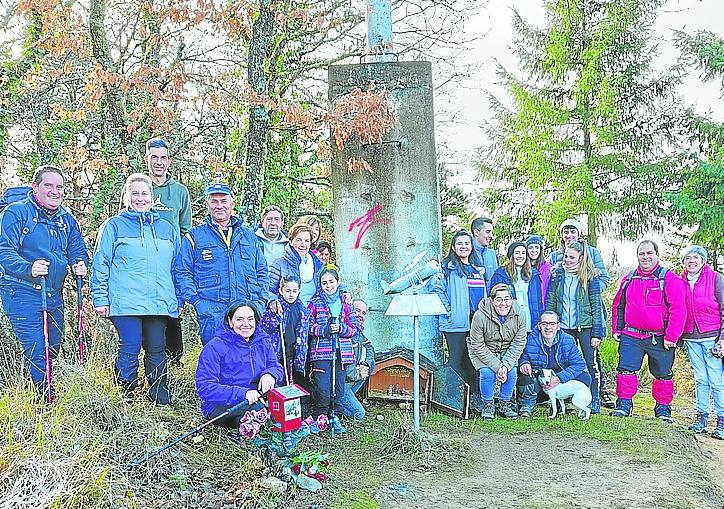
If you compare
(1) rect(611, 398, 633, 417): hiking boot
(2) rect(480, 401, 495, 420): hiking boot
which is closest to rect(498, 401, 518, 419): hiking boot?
(2) rect(480, 401, 495, 420): hiking boot

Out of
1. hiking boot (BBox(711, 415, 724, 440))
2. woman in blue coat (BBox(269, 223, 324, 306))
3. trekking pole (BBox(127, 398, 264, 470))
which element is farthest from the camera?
hiking boot (BBox(711, 415, 724, 440))

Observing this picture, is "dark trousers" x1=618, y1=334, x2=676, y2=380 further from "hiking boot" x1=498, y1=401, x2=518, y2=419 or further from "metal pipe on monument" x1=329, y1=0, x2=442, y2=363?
"metal pipe on monument" x1=329, y1=0, x2=442, y2=363

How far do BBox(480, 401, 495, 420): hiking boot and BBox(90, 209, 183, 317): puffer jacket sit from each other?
2820 millimetres

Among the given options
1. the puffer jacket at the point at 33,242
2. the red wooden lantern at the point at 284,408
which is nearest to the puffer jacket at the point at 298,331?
the red wooden lantern at the point at 284,408

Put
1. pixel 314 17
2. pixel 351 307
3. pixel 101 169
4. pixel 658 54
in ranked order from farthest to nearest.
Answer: pixel 658 54 < pixel 314 17 < pixel 101 169 < pixel 351 307

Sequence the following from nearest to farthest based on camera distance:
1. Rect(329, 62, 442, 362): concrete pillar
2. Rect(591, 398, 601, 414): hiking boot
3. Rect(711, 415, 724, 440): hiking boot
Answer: Rect(711, 415, 724, 440): hiking boot → Rect(591, 398, 601, 414): hiking boot → Rect(329, 62, 442, 362): concrete pillar

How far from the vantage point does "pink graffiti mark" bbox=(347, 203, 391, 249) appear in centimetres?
696

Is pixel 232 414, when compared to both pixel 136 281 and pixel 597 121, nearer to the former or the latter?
pixel 136 281

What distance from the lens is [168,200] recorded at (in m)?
5.50

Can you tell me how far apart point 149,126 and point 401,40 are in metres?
2.71

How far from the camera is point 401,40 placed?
761 cm

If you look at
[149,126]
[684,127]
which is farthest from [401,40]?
[684,127]

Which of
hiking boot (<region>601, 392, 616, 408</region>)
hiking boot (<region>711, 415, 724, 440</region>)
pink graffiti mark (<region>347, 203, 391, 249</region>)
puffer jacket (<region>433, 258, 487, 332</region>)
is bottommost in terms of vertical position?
hiking boot (<region>711, 415, 724, 440</region>)

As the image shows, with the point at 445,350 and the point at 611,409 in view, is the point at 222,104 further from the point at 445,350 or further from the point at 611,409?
the point at 611,409
